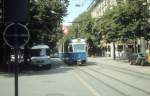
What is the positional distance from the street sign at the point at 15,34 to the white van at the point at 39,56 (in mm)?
35290

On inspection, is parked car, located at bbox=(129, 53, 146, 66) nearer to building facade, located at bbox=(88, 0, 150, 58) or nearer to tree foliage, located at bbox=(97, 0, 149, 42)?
tree foliage, located at bbox=(97, 0, 149, 42)

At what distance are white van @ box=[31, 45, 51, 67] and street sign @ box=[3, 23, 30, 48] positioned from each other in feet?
116

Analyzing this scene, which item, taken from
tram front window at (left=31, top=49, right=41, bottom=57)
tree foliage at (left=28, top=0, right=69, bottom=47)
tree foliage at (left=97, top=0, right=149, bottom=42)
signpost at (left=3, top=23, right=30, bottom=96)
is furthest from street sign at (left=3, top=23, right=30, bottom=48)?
tree foliage at (left=97, top=0, right=149, bottom=42)

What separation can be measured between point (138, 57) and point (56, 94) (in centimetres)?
3034

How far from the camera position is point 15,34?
8641mm

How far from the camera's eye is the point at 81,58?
49.6m

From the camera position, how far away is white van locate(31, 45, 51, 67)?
44281 millimetres

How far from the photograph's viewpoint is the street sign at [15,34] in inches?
340

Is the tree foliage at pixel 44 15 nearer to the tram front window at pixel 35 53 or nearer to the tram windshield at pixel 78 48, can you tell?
the tram front window at pixel 35 53

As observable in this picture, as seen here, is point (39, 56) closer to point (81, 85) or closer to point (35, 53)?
point (35, 53)

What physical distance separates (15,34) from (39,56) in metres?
36.3

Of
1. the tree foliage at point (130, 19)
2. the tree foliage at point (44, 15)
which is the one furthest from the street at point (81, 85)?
the tree foliage at point (130, 19)

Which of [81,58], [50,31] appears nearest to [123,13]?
[81,58]

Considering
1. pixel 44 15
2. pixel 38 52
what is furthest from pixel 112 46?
pixel 44 15
